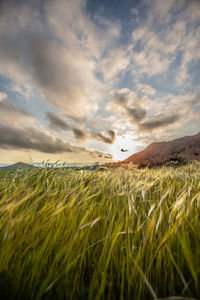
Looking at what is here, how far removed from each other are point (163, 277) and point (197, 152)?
A: 17.2m

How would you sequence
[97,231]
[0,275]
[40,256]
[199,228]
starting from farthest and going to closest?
[97,231] → [199,228] → [40,256] → [0,275]

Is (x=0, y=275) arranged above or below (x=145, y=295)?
above

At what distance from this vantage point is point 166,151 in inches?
757

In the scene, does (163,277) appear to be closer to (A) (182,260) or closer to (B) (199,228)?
(A) (182,260)

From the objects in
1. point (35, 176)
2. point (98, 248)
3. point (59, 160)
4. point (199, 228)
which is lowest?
point (98, 248)

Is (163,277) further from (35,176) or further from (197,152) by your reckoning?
(197,152)

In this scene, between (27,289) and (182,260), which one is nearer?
(27,289)

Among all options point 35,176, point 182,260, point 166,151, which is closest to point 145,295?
point 182,260

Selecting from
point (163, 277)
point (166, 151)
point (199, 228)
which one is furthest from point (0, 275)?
point (166, 151)

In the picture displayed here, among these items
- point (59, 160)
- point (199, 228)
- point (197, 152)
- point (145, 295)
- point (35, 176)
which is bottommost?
point (145, 295)

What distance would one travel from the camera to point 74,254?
35.7 inches

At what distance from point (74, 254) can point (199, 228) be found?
93 centimetres

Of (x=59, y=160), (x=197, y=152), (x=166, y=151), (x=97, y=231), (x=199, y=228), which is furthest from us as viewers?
(x=166, y=151)

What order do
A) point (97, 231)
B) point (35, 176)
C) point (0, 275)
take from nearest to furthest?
point (0, 275) → point (97, 231) → point (35, 176)
